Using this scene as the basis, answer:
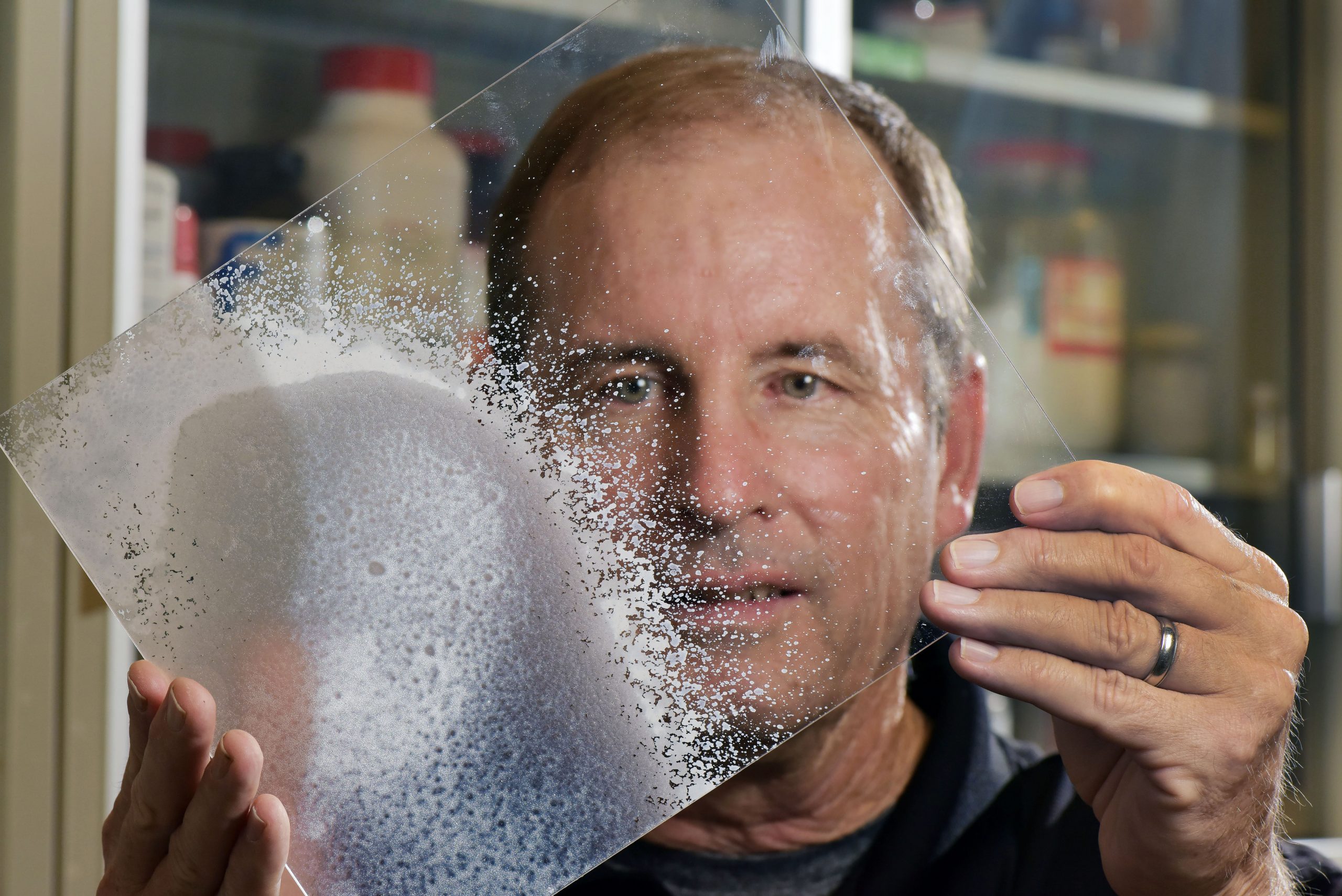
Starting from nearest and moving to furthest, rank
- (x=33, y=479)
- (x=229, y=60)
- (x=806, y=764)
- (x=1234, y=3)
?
(x=33, y=479) → (x=806, y=764) → (x=229, y=60) → (x=1234, y=3)

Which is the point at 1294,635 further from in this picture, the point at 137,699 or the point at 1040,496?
the point at 137,699

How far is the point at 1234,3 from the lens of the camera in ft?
4.78

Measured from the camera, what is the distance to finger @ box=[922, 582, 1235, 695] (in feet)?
1.73

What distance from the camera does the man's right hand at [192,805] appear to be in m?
0.52

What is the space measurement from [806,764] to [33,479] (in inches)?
21.8

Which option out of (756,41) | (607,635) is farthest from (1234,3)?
(607,635)

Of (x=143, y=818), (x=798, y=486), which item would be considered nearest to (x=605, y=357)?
(x=798, y=486)

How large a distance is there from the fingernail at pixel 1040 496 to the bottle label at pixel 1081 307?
0.90 metres

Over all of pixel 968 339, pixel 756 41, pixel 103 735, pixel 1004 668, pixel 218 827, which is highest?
pixel 756 41

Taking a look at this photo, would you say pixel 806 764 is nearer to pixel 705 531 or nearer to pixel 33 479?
pixel 705 531

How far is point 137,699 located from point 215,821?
7cm

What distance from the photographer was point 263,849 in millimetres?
524

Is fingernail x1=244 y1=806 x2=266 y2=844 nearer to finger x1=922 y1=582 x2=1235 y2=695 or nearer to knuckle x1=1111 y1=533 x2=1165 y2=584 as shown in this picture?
finger x1=922 y1=582 x2=1235 y2=695

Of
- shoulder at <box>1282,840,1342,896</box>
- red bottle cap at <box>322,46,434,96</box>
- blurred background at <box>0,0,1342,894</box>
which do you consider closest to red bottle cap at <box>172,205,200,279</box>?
blurred background at <box>0,0,1342,894</box>
